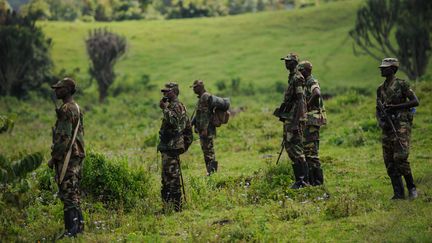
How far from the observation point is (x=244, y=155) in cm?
1689

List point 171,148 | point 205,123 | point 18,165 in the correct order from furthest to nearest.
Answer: point 205,123, point 171,148, point 18,165

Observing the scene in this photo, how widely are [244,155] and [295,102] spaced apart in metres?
6.34

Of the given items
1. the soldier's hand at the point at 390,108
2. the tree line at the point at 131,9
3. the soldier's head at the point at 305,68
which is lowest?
the soldier's hand at the point at 390,108

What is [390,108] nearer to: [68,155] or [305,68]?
[305,68]

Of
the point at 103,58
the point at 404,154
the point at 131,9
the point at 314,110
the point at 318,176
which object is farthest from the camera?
the point at 131,9

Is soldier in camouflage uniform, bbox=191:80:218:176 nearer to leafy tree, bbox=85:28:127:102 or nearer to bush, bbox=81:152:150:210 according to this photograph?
bush, bbox=81:152:150:210

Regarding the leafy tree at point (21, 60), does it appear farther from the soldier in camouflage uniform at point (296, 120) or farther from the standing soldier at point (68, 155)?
the standing soldier at point (68, 155)

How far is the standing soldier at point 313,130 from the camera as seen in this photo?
10922 mm

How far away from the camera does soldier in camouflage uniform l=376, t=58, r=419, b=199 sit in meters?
9.28

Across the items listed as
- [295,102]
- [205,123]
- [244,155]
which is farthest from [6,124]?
[244,155]

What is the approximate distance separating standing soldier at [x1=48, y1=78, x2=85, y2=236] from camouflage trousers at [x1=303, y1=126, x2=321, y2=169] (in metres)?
4.46

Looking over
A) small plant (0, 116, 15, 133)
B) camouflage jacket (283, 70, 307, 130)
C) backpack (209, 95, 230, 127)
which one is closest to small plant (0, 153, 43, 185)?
small plant (0, 116, 15, 133)

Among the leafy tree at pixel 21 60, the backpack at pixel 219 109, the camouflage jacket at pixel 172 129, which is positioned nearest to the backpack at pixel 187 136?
the camouflage jacket at pixel 172 129

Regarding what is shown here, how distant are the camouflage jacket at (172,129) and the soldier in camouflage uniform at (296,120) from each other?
209 centimetres
